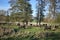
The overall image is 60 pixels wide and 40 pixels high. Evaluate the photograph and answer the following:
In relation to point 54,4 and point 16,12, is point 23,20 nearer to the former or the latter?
point 16,12

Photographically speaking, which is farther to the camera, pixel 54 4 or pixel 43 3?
pixel 43 3

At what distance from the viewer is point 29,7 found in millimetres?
44094

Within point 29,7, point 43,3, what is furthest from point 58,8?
point 29,7

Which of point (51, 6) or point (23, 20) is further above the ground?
point (51, 6)

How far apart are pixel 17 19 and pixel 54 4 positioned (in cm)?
1124

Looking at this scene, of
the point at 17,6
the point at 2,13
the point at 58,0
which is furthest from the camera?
the point at 2,13

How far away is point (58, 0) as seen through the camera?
4194 cm

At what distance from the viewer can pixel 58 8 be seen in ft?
141

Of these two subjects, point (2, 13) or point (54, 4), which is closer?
point (54, 4)

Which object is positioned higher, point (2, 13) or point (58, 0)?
point (58, 0)

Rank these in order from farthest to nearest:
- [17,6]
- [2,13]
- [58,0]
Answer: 1. [2,13]
2. [17,6]
3. [58,0]

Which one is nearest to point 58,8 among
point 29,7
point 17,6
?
point 29,7

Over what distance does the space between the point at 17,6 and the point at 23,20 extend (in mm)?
4762

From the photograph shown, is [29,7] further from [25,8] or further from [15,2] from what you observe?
[15,2]
